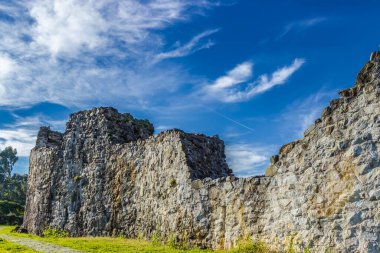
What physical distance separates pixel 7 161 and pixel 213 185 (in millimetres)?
75666

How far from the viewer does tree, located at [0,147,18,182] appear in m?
80.0

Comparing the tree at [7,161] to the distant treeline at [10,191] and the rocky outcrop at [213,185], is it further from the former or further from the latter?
the rocky outcrop at [213,185]

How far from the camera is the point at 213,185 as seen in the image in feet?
46.9

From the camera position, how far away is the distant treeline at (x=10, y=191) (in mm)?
35344

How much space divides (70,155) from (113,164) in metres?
4.26

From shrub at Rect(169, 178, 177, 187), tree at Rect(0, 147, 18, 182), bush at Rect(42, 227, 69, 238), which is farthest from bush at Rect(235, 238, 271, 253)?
tree at Rect(0, 147, 18, 182)

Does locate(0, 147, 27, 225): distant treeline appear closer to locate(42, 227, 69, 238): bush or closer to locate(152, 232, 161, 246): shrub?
locate(42, 227, 69, 238): bush

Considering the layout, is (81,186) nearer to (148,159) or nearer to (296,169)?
(148,159)

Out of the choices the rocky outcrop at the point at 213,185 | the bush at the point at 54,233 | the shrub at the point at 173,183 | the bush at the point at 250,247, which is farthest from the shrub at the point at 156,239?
the bush at the point at 54,233

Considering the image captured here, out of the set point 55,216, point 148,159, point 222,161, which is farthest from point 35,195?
point 222,161

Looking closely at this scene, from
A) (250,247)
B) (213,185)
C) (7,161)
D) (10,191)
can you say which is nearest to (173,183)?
(213,185)

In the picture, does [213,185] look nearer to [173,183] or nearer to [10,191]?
[173,183]

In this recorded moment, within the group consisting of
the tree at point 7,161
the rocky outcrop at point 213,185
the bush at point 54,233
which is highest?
the tree at point 7,161

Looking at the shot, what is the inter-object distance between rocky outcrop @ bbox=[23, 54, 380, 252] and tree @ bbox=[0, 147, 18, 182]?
5784 centimetres
